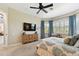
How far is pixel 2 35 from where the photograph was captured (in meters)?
1.94

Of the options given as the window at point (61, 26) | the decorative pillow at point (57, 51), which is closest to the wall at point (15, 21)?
the window at point (61, 26)

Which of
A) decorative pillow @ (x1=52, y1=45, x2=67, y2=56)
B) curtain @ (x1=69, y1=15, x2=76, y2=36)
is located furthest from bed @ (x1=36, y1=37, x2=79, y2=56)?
curtain @ (x1=69, y1=15, x2=76, y2=36)

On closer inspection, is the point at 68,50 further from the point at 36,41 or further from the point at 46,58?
the point at 36,41

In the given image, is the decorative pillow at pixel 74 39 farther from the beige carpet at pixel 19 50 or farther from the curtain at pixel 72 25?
the beige carpet at pixel 19 50

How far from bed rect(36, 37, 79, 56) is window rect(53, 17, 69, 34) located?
19cm

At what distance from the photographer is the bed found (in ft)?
5.88

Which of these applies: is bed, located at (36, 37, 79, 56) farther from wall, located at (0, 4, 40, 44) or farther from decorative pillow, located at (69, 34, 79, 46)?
wall, located at (0, 4, 40, 44)

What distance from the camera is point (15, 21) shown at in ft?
6.62

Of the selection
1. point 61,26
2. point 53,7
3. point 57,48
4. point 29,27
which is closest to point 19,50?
point 29,27

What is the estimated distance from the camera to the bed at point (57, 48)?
1793 millimetres

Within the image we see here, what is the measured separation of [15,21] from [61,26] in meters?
0.95

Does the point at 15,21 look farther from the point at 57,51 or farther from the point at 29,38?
the point at 57,51

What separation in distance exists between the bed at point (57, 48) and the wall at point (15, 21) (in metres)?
0.37

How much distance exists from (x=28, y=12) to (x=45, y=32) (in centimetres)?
55
